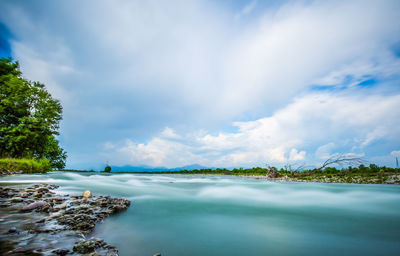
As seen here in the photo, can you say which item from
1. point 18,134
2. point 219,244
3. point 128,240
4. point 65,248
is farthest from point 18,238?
point 18,134

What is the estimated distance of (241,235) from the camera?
3348mm

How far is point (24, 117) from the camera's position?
795 inches

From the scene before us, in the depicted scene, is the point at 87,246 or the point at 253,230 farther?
the point at 253,230

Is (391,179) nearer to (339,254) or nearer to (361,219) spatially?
(361,219)

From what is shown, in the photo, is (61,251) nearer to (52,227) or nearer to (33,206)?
(52,227)

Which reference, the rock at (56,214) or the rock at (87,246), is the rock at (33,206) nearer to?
the rock at (56,214)

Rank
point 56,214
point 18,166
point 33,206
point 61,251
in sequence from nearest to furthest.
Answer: point 61,251 < point 56,214 < point 33,206 < point 18,166

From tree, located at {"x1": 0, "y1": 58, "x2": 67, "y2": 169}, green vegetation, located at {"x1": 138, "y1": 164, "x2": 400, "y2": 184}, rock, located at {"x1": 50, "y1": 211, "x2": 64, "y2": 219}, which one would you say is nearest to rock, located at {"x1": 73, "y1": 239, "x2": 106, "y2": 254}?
rock, located at {"x1": 50, "y1": 211, "x2": 64, "y2": 219}

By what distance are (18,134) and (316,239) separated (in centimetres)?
2783

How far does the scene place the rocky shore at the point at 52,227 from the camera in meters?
2.40

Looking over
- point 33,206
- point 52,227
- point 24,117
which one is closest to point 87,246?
point 52,227

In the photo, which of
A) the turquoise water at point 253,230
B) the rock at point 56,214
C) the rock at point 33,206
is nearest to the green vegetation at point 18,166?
the rock at point 33,206

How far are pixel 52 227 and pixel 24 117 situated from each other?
2462cm

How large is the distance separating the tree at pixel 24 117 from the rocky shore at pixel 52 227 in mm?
20335
